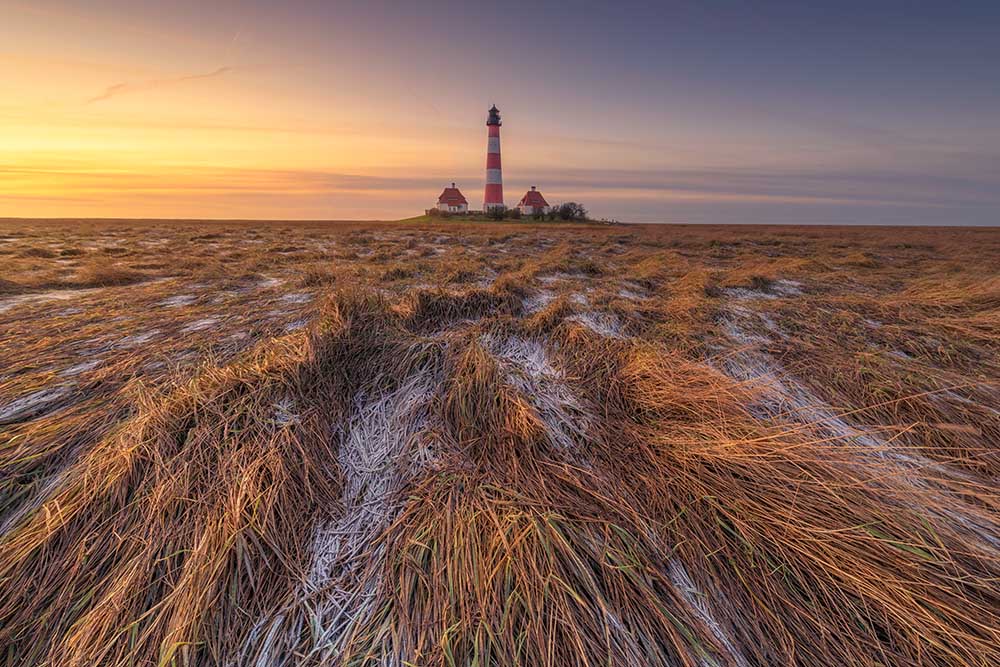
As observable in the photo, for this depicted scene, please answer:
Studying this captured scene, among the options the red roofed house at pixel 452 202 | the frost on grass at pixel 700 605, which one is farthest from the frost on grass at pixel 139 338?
the red roofed house at pixel 452 202

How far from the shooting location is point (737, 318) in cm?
488

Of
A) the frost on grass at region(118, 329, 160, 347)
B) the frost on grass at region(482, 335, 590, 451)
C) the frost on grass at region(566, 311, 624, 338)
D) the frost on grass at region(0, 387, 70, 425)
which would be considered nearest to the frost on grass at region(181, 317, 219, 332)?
the frost on grass at region(118, 329, 160, 347)

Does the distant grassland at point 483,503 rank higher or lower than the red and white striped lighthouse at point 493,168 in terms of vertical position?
lower

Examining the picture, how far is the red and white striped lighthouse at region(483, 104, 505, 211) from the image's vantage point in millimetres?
46219

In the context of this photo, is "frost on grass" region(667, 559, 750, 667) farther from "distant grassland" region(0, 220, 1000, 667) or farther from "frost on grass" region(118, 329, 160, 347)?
"frost on grass" region(118, 329, 160, 347)

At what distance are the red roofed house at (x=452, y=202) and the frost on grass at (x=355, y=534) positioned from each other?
186 ft

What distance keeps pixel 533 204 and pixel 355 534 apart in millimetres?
54374

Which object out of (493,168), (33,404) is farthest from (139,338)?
(493,168)

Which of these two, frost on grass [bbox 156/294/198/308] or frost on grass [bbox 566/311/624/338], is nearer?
frost on grass [bbox 566/311/624/338]

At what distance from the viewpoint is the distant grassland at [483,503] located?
149cm

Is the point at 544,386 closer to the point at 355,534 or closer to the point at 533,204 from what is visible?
the point at 355,534

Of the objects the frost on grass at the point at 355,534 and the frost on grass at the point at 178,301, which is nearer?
the frost on grass at the point at 355,534

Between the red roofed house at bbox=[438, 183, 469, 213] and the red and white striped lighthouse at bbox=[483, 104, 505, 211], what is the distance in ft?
31.2

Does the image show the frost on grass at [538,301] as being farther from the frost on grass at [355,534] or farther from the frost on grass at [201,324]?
the frost on grass at [201,324]
